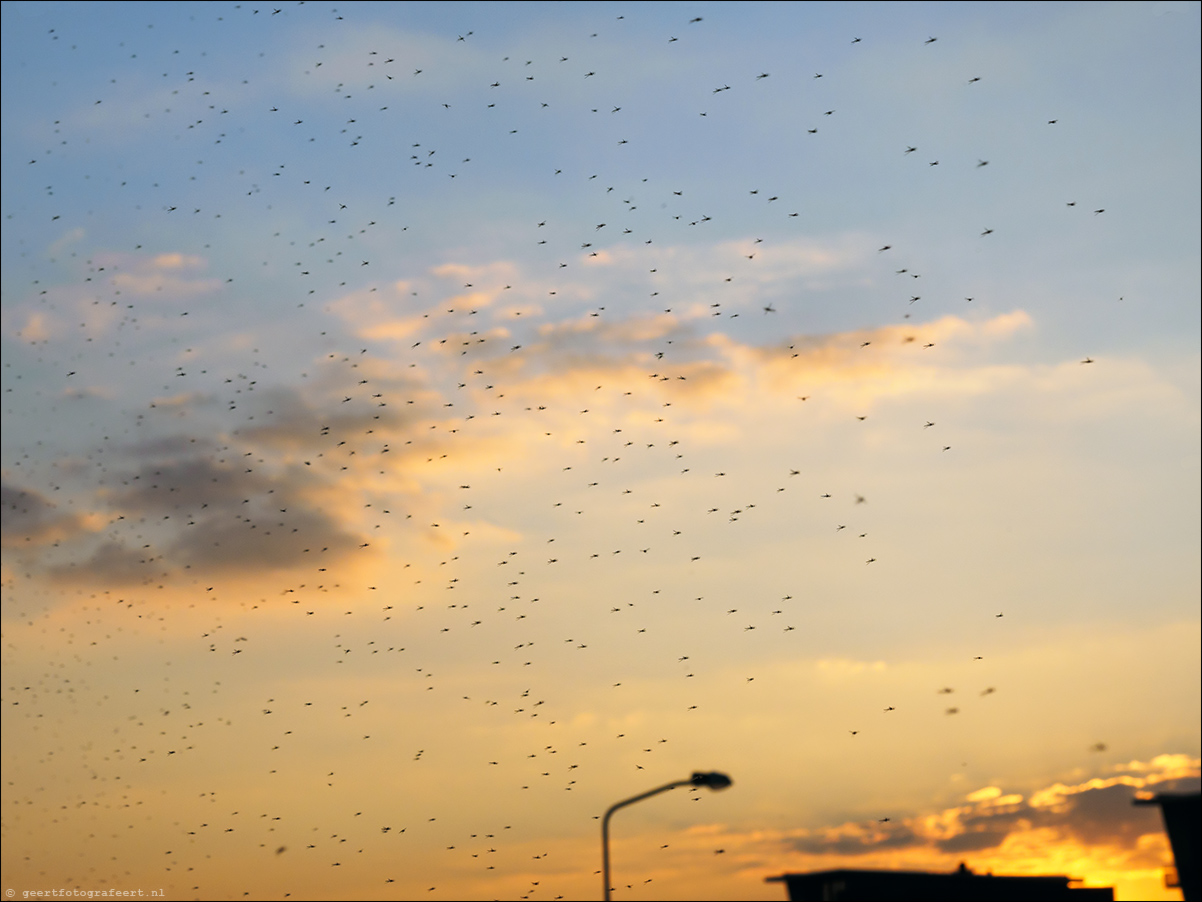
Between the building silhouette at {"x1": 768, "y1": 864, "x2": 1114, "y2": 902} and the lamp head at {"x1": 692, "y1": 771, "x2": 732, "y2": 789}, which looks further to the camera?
the building silhouette at {"x1": 768, "y1": 864, "x2": 1114, "y2": 902}

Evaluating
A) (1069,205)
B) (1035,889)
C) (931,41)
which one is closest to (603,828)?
(1069,205)

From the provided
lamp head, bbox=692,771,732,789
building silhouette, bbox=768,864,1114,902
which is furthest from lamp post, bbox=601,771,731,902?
building silhouette, bbox=768,864,1114,902

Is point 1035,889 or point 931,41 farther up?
point 931,41

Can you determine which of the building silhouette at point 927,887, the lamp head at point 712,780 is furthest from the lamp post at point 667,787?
the building silhouette at point 927,887

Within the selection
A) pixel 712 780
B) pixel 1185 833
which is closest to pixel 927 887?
pixel 1185 833

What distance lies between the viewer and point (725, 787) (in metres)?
41.3

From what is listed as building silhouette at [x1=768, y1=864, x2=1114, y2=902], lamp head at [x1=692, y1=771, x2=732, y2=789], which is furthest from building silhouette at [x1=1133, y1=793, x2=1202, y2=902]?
lamp head at [x1=692, y1=771, x2=732, y2=789]

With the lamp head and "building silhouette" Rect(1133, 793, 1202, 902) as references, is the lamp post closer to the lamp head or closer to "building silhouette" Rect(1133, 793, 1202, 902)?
the lamp head

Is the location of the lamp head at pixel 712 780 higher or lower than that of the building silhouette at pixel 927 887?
higher

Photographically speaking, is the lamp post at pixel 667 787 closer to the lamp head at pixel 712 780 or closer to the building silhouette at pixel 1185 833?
the lamp head at pixel 712 780

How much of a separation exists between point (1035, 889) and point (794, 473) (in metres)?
38.0

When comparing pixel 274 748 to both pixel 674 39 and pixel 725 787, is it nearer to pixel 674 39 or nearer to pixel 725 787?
pixel 725 787

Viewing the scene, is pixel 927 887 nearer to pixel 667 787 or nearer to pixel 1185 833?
pixel 1185 833

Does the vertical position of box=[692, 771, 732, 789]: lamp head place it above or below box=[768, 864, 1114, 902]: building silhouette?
above
